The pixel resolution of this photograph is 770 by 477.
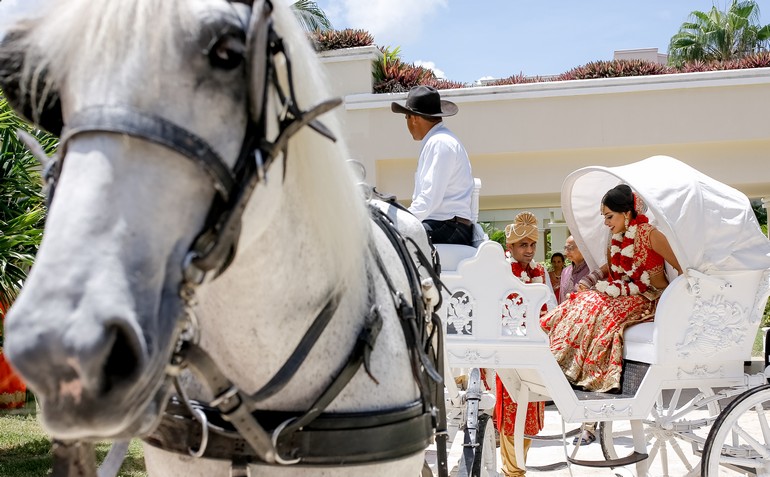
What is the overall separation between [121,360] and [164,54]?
49cm

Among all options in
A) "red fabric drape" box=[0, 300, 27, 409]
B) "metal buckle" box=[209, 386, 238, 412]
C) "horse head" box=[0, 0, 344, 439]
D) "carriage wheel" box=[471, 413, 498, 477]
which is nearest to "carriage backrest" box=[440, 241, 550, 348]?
"carriage wheel" box=[471, 413, 498, 477]

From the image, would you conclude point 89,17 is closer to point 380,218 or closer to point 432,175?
point 380,218

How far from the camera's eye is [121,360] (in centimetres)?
109

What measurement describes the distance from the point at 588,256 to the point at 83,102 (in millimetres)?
4807

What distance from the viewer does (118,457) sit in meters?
2.03

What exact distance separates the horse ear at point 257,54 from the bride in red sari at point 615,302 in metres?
3.63

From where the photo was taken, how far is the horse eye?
124cm

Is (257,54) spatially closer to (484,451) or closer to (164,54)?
(164,54)

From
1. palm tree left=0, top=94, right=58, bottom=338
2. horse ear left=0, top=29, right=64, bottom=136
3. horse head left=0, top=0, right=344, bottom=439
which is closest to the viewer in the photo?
horse head left=0, top=0, right=344, bottom=439

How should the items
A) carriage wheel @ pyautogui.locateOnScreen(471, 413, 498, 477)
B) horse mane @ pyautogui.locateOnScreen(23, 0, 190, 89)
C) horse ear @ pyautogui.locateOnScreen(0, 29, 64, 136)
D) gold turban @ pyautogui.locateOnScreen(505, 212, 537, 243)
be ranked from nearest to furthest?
horse mane @ pyautogui.locateOnScreen(23, 0, 190, 89)
horse ear @ pyautogui.locateOnScreen(0, 29, 64, 136)
carriage wheel @ pyautogui.locateOnScreen(471, 413, 498, 477)
gold turban @ pyautogui.locateOnScreen(505, 212, 537, 243)

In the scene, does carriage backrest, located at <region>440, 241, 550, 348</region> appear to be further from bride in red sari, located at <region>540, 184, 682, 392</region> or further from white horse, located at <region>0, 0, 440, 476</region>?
white horse, located at <region>0, 0, 440, 476</region>

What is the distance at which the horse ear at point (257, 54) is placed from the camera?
4.06 ft

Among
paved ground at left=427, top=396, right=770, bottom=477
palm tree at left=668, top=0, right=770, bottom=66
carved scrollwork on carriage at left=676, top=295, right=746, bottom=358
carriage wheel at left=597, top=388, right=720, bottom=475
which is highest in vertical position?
palm tree at left=668, top=0, right=770, bottom=66

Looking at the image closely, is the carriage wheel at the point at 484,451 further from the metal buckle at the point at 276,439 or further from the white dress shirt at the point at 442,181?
the metal buckle at the point at 276,439
